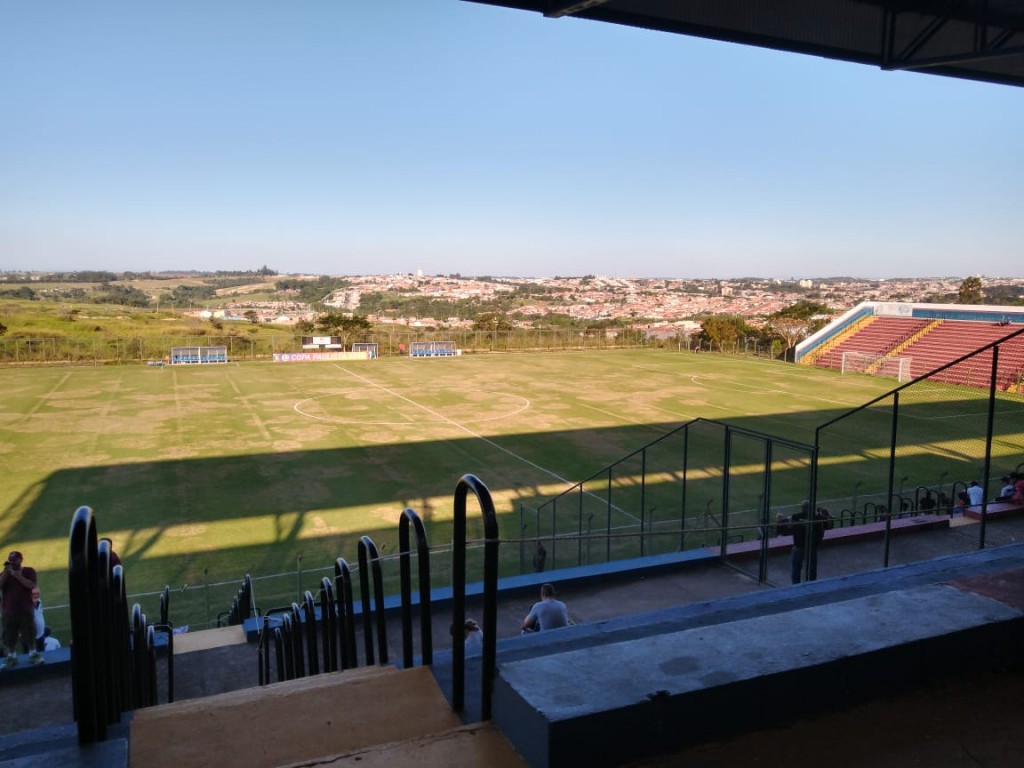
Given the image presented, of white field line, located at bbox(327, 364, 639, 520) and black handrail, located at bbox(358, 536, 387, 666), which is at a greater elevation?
black handrail, located at bbox(358, 536, 387, 666)

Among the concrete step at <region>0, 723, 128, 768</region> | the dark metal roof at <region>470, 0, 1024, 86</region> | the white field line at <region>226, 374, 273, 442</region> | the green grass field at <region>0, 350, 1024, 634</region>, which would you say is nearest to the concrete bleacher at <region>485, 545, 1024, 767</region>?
the concrete step at <region>0, 723, 128, 768</region>

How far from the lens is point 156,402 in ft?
110

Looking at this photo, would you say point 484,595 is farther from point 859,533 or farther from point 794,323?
point 794,323

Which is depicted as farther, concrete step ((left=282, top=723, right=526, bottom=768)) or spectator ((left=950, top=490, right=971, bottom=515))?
spectator ((left=950, top=490, right=971, bottom=515))

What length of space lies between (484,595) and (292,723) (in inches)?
35.9

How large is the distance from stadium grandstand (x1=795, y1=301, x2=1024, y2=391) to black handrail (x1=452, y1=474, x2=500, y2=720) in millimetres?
46249

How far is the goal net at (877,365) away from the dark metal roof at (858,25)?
35.2 m

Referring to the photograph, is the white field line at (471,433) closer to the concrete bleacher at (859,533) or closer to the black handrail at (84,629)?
the concrete bleacher at (859,533)

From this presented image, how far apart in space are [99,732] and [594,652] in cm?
186

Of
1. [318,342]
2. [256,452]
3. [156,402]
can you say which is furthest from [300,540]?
[318,342]

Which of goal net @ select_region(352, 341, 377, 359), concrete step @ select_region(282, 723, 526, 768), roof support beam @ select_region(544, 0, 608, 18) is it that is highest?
roof support beam @ select_region(544, 0, 608, 18)

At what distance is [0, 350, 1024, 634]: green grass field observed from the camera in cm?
1581

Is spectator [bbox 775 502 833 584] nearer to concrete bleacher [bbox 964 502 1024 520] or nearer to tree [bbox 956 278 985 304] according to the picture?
concrete bleacher [bbox 964 502 1024 520]

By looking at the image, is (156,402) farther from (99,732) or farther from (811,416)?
(99,732)
